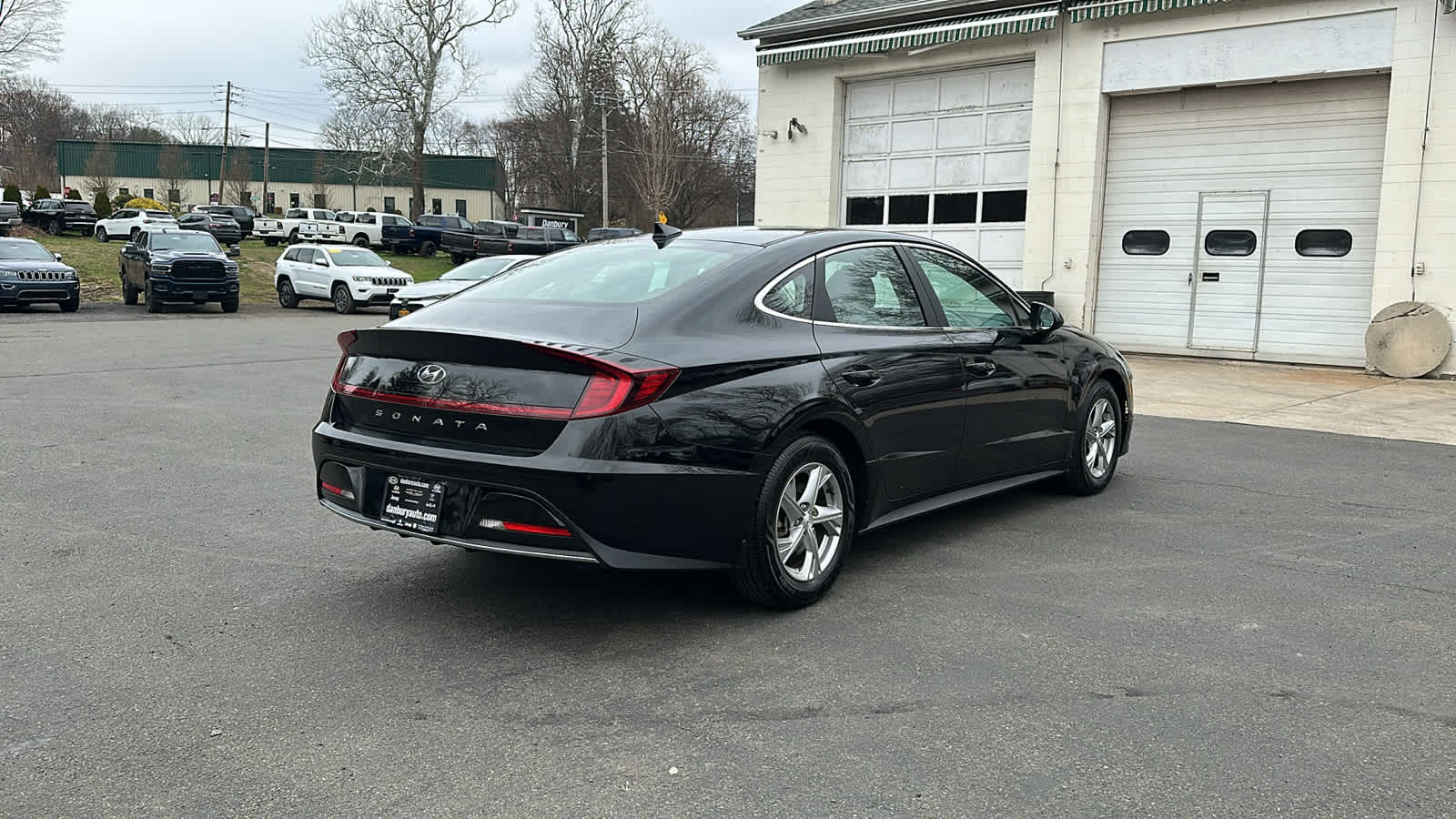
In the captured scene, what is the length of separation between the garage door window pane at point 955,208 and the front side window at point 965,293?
1359 centimetres

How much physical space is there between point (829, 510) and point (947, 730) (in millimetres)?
1415

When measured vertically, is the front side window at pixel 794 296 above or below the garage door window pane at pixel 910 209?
below

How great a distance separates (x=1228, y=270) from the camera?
658 inches

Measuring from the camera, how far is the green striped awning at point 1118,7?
52.9 ft

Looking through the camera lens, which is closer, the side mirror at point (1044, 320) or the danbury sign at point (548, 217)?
the side mirror at point (1044, 320)

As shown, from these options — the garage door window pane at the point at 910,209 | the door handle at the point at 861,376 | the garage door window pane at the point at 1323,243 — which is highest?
the garage door window pane at the point at 910,209

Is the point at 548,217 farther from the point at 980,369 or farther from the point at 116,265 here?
the point at 980,369

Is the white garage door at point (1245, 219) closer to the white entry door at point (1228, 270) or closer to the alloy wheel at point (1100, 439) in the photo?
the white entry door at point (1228, 270)

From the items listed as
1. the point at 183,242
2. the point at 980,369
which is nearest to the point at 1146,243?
the point at 980,369

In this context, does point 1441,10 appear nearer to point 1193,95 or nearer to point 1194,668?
point 1193,95

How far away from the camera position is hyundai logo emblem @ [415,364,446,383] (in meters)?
4.28

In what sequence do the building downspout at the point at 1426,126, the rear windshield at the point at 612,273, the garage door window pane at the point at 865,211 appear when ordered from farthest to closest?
the garage door window pane at the point at 865,211
the building downspout at the point at 1426,126
the rear windshield at the point at 612,273

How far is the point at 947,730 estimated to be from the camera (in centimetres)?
348

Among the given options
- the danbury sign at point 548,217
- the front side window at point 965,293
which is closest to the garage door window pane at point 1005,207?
the front side window at point 965,293
